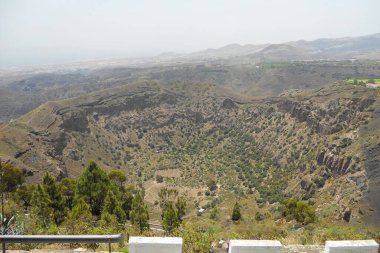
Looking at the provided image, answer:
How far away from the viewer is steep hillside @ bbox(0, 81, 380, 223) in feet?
145

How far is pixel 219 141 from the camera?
8156cm

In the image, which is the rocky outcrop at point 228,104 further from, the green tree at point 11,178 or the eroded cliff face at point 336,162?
the green tree at point 11,178

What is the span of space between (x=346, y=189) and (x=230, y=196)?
20.5m

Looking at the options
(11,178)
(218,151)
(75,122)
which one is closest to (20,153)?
(11,178)

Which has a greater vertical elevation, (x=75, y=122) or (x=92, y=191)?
(x=92, y=191)

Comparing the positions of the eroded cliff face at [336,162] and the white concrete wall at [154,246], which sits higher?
the white concrete wall at [154,246]

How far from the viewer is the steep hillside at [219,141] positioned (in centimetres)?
4434

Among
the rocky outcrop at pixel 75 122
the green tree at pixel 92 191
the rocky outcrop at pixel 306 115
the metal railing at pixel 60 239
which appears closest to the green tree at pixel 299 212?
the green tree at pixel 92 191

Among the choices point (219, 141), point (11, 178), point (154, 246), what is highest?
point (154, 246)

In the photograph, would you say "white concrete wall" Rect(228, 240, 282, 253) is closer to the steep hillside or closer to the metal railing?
the metal railing

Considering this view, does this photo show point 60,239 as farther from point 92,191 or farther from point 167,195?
point 167,195

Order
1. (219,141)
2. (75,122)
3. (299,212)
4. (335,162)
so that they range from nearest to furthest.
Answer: (299,212) → (335,162) → (75,122) → (219,141)

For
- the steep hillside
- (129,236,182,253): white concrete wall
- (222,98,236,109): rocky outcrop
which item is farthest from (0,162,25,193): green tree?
(222,98,236,109): rocky outcrop

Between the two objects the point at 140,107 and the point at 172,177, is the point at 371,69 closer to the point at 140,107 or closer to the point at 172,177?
the point at 140,107
